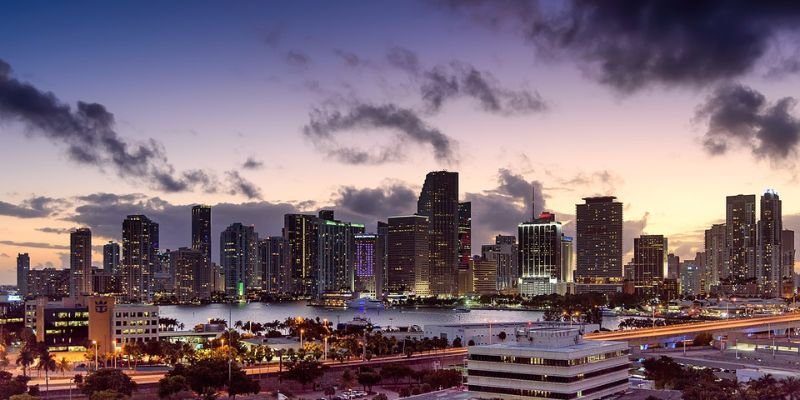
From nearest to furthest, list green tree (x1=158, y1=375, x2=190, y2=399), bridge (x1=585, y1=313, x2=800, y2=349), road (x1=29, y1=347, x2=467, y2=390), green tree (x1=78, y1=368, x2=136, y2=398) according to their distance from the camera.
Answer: green tree (x1=78, y1=368, x2=136, y2=398)
green tree (x1=158, y1=375, x2=190, y2=399)
road (x1=29, y1=347, x2=467, y2=390)
bridge (x1=585, y1=313, x2=800, y2=349)

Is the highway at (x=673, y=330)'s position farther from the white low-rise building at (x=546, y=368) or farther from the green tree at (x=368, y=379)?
the white low-rise building at (x=546, y=368)

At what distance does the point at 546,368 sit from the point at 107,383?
32585 millimetres

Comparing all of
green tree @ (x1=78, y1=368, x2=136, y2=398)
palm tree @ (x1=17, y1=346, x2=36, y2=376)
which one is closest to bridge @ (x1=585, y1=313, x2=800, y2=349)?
green tree @ (x1=78, y1=368, x2=136, y2=398)

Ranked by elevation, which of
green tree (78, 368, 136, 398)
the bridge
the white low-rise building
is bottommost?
the bridge

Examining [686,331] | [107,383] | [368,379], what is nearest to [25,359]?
[107,383]

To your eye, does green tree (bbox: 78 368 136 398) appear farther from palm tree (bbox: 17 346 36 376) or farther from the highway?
the highway

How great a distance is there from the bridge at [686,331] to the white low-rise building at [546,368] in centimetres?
4686

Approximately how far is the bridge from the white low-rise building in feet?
154

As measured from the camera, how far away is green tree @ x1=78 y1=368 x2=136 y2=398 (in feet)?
209

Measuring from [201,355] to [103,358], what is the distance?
10779mm

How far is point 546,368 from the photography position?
55531 millimetres

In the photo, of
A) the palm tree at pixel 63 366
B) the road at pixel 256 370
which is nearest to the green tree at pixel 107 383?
the road at pixel 256 370

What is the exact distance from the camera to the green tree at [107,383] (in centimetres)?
6372

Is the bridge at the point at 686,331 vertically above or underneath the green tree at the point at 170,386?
Result: underneath
